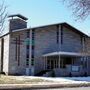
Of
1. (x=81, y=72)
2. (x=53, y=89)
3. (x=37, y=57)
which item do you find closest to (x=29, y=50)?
(x=37, y=57)

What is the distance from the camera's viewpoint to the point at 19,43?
45.1 metres

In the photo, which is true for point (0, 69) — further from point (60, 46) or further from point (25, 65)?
point (60, 46)

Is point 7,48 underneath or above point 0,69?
above

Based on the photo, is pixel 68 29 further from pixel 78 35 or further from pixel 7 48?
pixel 7 48

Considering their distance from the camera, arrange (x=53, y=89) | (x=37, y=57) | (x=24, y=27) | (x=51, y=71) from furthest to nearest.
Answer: (x=24, y=27), (x=37, y=57), (x=51, y=71), (x=53, y=89)

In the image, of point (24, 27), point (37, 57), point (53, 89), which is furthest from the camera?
point (24, 27)

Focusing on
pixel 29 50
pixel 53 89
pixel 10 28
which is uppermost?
pixel 10 28

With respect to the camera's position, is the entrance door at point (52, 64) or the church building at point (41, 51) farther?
the entrance door at point (52, 64)

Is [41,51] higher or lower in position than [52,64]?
higher

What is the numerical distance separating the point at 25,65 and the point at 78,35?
11.0 metres

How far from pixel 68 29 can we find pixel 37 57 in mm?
7311

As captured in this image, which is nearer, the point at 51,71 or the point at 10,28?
the point at 51,71

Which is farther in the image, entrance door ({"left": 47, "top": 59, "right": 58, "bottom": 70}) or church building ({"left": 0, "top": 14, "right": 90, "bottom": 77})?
entrance door ({"left": 47, "top": 59, "right": 58, "bottom": 70})

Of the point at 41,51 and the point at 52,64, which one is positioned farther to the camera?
the point at 52,64
